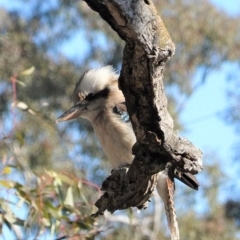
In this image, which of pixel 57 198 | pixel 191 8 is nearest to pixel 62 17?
pixel 191 8

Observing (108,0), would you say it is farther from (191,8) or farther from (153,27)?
(191,8)

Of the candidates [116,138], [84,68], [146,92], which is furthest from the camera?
[84,68]

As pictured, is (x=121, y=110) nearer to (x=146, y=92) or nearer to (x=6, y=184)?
(x=6, y=184)

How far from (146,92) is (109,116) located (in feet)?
4.66

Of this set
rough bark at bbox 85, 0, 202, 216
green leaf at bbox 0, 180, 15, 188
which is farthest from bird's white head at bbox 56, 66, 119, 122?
rough bark at bbox 85, 0, 202, 216

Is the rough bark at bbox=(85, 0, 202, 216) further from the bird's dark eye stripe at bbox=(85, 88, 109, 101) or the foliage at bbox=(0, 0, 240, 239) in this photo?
the foliage at bbox=(0, 0, 240, 239)

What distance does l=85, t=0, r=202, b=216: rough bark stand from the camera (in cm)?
155

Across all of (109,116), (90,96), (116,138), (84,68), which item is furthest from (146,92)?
(84,68)

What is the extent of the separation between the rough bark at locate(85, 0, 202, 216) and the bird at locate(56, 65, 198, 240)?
75cm

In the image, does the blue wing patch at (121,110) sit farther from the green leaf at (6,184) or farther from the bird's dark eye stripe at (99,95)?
the green leaf at (6,184)

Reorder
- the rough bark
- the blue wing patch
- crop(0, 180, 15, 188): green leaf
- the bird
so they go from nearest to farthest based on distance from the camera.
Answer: the rough bark < the bird < the blue wing patch < crop(0, 180, 15, 188): green leaf

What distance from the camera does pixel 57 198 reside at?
11.5 ft

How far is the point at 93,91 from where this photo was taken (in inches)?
131

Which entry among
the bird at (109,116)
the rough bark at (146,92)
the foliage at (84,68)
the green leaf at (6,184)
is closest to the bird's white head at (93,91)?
the bird at (109,116)
